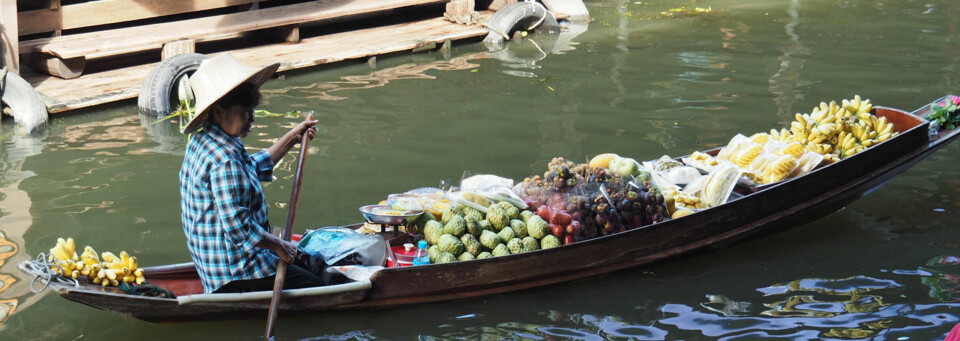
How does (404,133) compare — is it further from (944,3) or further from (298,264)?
(944,3)

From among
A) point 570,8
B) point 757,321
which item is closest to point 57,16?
point 570,8

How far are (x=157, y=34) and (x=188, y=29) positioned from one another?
38cm

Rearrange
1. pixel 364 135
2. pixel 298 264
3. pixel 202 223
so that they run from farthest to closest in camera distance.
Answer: pixel 364 135
pixel 298 264
pixel 202 223

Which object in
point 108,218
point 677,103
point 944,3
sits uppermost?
point 944,3

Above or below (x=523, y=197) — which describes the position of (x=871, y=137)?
above

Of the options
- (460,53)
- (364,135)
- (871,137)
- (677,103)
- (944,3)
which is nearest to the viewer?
(871,137)

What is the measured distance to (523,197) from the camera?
553 centimetres

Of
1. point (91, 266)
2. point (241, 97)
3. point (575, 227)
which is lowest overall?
point (91, 266)

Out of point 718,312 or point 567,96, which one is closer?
point 718,312

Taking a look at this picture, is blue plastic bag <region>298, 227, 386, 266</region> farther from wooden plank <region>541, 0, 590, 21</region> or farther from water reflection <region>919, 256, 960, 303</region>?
wooden plank <region>541, 0, 590, 21</region>

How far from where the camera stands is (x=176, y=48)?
31.9 feet

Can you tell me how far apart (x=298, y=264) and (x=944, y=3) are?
12190 millimetres

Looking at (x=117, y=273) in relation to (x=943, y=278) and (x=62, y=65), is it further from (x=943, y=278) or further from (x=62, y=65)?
(x=62, y=65)

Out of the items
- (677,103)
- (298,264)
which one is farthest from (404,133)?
(298,264)
